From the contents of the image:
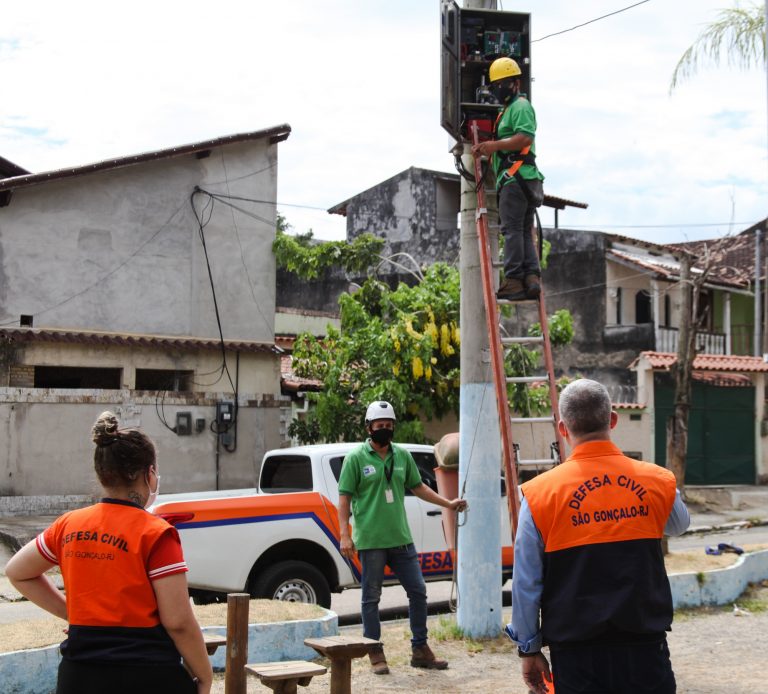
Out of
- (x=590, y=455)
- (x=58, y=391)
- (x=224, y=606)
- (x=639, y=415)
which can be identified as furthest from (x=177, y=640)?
(x=639, y=415)

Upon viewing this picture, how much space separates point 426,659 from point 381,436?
1651mm

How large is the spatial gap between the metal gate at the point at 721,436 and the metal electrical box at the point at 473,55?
19.8m

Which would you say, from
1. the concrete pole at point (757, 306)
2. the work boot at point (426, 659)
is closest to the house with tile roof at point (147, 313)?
the work boot at point (426, 659)

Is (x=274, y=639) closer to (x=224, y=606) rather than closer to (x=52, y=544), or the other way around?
(x=224, y=606)

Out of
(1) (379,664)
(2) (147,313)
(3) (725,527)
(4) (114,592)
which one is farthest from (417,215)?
(4) (114,592)

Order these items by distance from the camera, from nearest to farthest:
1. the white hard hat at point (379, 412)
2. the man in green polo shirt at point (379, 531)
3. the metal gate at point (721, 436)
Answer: the man in green polo shirt at point (379, 531), the white hard hat at point (379, 412), the metal gate at point (721, 436)

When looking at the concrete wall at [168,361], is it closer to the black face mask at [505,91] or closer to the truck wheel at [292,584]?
the truck wheel at [292,584]

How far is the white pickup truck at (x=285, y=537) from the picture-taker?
8.88 meters

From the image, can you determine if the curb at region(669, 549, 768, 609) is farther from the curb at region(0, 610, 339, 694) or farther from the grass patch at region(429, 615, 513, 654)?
the curb at region(0, 610, 339, 694)

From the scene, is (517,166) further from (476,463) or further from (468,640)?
(468,640)

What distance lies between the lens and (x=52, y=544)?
149 inches

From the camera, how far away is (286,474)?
10.5 m

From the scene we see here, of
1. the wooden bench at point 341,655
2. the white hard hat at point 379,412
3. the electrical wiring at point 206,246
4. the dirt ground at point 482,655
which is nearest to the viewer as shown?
the wooden bench at point 341,655

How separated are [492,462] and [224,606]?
97.1 inches
